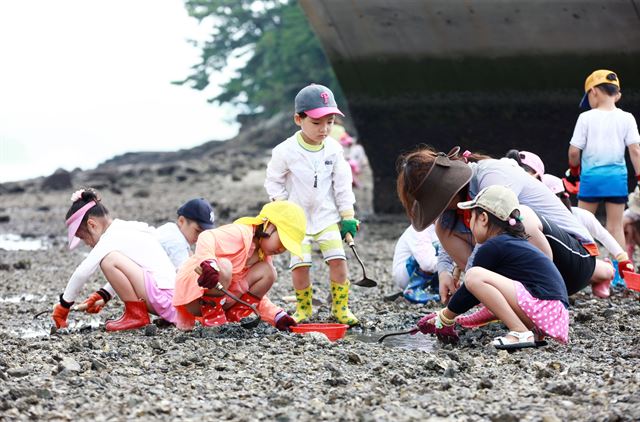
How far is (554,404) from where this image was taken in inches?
184

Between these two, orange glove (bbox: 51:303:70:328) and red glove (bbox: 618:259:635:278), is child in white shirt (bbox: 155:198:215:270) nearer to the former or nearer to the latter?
orange glove (bbox: 51:303:70:328)

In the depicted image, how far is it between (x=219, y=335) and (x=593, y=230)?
2575 mm

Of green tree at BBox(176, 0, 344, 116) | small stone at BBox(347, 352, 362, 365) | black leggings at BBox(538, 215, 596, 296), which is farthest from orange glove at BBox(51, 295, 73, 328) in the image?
green tree at BBox(176, 0, 344, 116)

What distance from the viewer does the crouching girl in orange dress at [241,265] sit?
21.4 ft

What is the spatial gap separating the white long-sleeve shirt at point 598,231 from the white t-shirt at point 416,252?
37.2 inches

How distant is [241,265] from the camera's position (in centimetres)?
663

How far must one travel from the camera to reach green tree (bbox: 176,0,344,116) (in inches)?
1169

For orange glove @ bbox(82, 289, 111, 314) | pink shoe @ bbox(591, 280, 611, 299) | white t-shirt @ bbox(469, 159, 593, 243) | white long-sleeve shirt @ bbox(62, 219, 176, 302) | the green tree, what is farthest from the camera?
the green tree

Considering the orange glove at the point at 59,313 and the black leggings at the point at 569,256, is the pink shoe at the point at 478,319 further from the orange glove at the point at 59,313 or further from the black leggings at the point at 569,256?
the orange glove at the point at 59,313

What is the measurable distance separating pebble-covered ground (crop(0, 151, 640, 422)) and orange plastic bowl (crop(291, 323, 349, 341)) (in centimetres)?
8

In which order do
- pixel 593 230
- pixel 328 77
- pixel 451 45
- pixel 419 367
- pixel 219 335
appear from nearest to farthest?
1. pixel 419 367
2. pixel 219 335
3. pixel 593 230
4. pixel 451 45
5. pixel 328 77

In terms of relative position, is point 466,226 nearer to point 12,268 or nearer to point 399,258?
point 399,258

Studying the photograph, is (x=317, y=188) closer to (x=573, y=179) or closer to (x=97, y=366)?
(x=97, y=366)

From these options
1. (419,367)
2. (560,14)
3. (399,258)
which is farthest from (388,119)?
(419,367)
